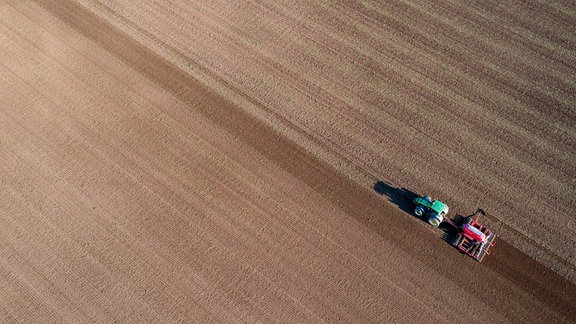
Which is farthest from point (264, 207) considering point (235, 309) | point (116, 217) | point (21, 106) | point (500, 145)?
point (21, 106)

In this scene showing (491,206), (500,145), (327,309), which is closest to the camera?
(327,309)

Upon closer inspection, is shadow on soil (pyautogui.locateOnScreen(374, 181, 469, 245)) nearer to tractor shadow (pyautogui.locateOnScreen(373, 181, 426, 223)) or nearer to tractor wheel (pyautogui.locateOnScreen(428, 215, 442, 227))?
tractor shadow (pyautogui.locateOnScreen(373, 181, 426, 223))

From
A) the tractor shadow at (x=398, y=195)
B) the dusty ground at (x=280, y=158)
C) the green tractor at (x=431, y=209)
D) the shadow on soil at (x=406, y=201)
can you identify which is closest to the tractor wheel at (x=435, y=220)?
the green tractor at (x=431, y=209)

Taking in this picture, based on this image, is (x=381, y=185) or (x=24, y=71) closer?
(x=381, y=185)

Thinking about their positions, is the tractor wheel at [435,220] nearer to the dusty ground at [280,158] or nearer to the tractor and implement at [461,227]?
the tractor and implement at [461,227]

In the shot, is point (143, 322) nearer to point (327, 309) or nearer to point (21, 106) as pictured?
point (327, 309)

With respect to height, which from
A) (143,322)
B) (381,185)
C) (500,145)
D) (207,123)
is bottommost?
(143,322)

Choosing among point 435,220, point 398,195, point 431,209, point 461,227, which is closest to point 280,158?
point 398,195
